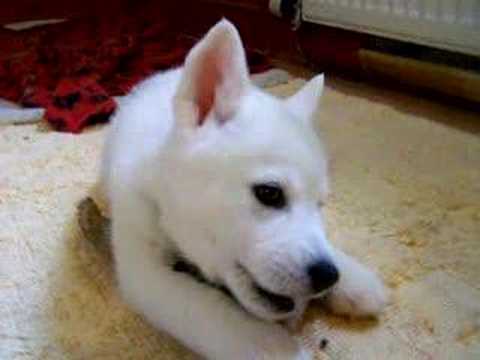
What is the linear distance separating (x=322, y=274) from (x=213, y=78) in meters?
0.36

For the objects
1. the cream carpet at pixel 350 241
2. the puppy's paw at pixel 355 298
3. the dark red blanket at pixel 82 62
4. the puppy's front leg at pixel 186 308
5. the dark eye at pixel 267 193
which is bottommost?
the dark red blanket at pixel 82 62

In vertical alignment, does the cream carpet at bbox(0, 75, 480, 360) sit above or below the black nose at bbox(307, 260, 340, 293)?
below

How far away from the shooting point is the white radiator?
1.95 m

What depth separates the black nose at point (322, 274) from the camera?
94 centimetres

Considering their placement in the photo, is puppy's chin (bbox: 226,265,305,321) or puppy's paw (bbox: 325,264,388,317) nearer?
puppy's chin (bbox: 226,265,305,321)

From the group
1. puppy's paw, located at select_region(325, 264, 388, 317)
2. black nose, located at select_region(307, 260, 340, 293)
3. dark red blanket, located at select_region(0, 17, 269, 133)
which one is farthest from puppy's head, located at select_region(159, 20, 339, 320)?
dark red blanket, located at select_region(0, 17, 269, 133)

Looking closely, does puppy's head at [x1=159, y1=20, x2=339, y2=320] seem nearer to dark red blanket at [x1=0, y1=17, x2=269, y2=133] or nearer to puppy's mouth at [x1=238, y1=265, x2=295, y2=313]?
puppy's mouth at [x1=238, y1=265, x2=295, y2=313]

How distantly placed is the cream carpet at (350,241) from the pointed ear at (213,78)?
0.36 metres

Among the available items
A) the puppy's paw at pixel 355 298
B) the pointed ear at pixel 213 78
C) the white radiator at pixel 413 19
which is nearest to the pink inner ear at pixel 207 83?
the pointed ear at pixel 213 78

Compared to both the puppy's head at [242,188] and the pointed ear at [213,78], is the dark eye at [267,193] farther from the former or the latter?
the pointed ear at [213,78]

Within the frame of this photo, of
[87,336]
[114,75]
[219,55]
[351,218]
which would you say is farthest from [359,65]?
[87,336]

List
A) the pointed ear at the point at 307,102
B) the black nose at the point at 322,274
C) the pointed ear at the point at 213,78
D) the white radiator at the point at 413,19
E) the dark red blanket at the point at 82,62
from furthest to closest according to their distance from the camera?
the dark red blanket at the point at 82,62, the white radiator at the point at 413,19, the pointed ear at the point at 307,102, the pointed ear at the point at 213,78, the black nose at the point at 322,274

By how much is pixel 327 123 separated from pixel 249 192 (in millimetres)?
1090

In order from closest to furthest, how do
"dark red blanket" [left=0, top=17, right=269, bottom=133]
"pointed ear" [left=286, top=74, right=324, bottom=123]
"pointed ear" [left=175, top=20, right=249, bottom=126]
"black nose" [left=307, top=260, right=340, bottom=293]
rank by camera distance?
"black nose" [left=307, top=260, right=340, bottom=293], "pointed ear" [left=175, top=20, right=249, bottom=126], "pointed ear" [left=286, top=74, right=324, bottom=123], "dark red blanket" [left=0, top=17, right=269, bottom=133]
